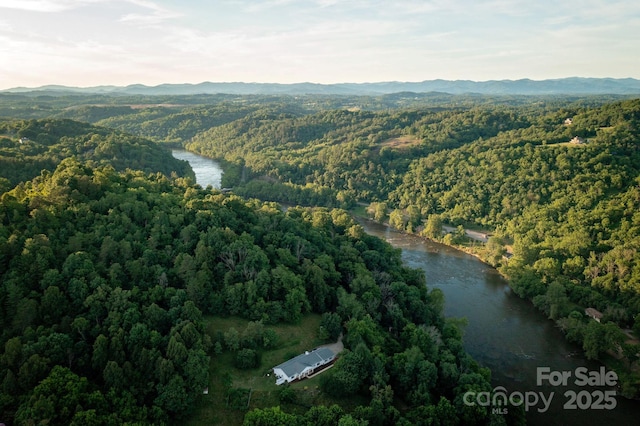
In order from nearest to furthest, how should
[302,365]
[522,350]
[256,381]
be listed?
[256,381], [302,365], [522,350]

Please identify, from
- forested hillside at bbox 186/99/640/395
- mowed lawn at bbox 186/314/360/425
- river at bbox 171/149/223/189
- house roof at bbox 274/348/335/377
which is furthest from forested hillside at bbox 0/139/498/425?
river at bbox 171/149/223/189

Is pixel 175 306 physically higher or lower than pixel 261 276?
higher

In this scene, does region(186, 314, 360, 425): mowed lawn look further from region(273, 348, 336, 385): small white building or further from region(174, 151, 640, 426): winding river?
region(174, 151, 640, 426): winding river

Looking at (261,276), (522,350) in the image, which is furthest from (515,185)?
(261,276)

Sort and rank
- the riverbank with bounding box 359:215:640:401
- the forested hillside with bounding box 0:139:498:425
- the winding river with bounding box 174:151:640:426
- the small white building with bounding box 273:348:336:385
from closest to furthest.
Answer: the forested hillside with bounding box 0:139:498:425
the small white building with bounding box 273:348:336:385
the winding river with bounding box 174:151:640:426
the riverbank with bounding box 359:215:640:401

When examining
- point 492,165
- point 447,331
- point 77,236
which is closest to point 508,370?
point 447,331

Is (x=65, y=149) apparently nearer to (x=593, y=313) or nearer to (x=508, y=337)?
(x=508, y=337)
